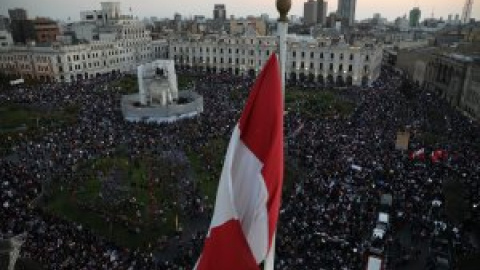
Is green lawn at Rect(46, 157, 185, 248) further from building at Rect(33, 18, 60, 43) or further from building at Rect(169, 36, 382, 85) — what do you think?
building at Rect(33, 18, 60, 43)

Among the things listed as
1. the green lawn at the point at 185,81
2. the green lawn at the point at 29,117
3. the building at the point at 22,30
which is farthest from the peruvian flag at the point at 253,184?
the building at the point at 22,30

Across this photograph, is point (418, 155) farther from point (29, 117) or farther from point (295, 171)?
point (29, 117)

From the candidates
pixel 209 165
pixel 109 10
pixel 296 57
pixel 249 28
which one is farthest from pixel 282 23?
pixel 109 10

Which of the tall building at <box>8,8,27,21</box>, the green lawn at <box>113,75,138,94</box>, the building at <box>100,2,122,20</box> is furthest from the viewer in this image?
the tall building at <box>8,8,27,21</box>

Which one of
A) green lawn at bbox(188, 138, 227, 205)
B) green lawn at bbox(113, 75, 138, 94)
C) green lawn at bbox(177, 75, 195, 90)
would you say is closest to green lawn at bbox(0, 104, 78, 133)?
green lawn at bbox(113, 75, 138, 94)

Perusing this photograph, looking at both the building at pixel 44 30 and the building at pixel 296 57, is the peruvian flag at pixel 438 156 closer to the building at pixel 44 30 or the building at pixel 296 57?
the building at pixel 296 57

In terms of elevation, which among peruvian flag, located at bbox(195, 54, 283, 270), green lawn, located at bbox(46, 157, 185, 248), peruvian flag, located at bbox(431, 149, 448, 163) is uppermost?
peruvian flag, located at bbox(195, 54, 283, 270)
